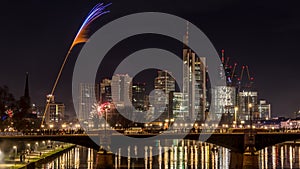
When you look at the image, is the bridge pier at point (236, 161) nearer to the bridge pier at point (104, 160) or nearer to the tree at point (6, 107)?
the bridge pier at point (104, 160)

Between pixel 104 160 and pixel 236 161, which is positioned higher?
pixel 104 160

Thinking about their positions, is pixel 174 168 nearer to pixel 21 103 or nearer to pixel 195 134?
pixel 195 134

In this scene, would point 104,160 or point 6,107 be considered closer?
point 104,160

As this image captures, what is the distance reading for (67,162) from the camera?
89375 millimetres

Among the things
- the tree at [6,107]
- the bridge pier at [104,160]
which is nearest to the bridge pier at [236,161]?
the bridge pier at [104,160]

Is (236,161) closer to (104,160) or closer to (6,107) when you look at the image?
(104,160)

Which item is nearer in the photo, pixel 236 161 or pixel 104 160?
pixel 104 160

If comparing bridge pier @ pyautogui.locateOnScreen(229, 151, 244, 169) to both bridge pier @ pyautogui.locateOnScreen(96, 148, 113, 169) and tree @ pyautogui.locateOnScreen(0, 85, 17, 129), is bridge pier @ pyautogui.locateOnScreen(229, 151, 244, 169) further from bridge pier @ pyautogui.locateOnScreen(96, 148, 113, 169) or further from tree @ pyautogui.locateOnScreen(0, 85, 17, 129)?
tree @ pyautogui.locateOnScreen(0, 85, 17, 129)

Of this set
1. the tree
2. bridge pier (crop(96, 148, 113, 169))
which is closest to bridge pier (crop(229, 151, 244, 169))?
bridge pier (crop(96, 148, 113, 169))

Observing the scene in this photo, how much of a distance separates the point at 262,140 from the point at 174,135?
43.5 feet

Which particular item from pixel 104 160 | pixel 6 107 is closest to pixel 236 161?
pixel 104 160

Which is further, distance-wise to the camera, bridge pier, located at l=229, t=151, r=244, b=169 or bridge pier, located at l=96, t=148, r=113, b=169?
bridge pier, located at l=229, t=151, r=244, b=169

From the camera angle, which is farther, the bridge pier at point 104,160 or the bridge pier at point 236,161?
the bridge pier at point 236,161

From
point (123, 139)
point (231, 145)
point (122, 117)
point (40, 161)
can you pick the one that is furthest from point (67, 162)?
point (122, 117)
